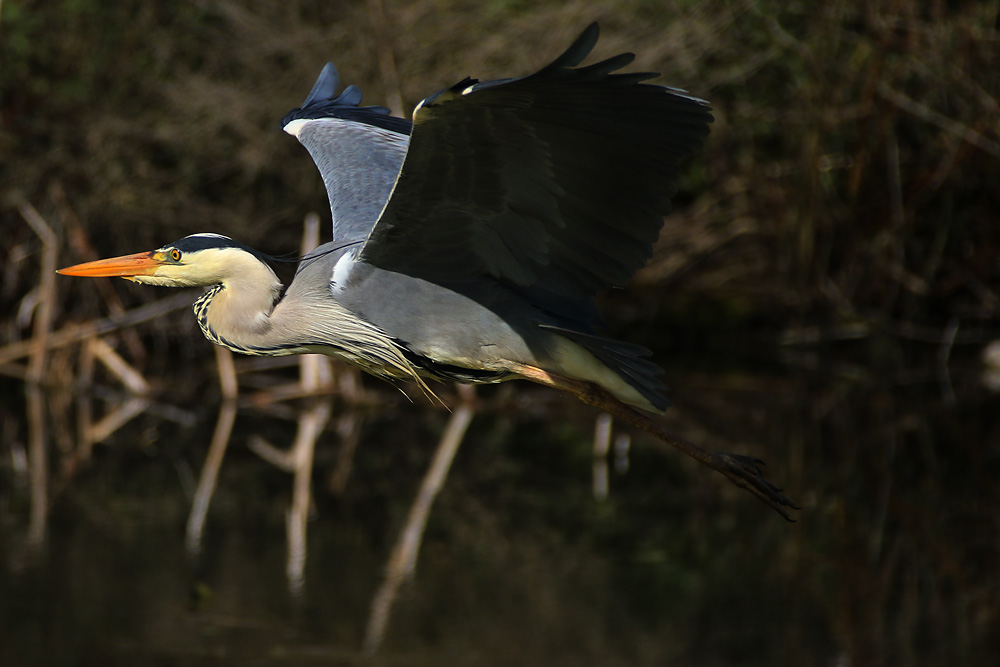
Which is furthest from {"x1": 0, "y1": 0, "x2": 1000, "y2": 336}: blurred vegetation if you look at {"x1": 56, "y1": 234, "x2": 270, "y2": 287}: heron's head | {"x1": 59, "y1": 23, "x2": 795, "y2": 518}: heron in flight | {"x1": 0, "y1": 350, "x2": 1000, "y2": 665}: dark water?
{"x1": 56, "y1": 234, "x2": 270, "y2": 287}: heron's head

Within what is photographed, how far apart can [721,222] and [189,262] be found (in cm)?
1283

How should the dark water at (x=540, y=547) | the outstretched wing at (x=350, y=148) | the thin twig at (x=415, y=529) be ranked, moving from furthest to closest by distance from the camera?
1. the thin twig at (x=415, y=529)
2. the dark water at (x=540, y=547)
3. the outstretched wing at (x=350, y=148)

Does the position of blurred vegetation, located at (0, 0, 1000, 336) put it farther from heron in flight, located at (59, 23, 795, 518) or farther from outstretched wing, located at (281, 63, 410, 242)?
heron in flight, located at (59, 23, 795, 518)

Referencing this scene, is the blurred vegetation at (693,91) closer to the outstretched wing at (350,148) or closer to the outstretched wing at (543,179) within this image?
the outstretched wing at (350,148)

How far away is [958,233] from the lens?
603 inches

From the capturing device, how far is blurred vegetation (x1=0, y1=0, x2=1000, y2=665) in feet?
35.0

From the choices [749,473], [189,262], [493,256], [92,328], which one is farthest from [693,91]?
[189,262]

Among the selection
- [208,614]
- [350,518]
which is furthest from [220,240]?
[350,518]

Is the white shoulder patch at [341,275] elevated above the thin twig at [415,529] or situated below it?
above

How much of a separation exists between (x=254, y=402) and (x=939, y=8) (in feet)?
29.2

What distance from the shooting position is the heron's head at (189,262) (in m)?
3.79

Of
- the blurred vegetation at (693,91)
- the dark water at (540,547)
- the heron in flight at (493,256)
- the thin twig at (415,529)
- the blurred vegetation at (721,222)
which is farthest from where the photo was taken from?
the blurred vegetation at (693,91)

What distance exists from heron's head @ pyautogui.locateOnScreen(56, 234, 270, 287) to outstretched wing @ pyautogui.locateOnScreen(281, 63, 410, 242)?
0.48 m

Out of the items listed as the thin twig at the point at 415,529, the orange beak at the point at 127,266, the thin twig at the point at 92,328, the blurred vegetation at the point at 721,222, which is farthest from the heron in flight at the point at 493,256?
the thin twig at the point at 92,328
